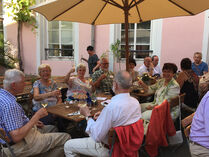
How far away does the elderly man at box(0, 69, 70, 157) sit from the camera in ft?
6.75

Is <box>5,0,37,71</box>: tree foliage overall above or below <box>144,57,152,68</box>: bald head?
above

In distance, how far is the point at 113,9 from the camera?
407 cm

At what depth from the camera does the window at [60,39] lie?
30.0 feet

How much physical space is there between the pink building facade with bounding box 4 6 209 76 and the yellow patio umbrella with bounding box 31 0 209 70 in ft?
12.1

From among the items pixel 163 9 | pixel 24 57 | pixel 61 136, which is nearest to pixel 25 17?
pixel 24 57

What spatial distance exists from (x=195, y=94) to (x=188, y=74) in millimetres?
427

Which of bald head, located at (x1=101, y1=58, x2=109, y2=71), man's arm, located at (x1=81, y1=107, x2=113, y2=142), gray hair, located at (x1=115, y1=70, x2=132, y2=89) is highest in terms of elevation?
bald head, located at (x1=101, y1=58, x2=109, y2=71)

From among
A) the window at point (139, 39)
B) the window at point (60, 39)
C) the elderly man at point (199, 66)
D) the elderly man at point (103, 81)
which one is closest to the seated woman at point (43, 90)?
the elderly man at point (103, 81)

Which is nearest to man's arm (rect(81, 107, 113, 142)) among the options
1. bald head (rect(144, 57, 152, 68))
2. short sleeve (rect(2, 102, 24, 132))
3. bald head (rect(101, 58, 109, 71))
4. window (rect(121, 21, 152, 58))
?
short sleeve (rect(2, 102, 24, 132))

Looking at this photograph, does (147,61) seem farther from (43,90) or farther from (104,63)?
(43,90)

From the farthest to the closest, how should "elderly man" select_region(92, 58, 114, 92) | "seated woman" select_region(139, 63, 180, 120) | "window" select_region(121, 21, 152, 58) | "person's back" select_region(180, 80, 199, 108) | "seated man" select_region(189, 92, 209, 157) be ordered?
"window" select_region(121, 21, 152, 58) < "elderly man" select_region(92, 58, 114, 92) < "person's back" select_region(180, 80, 199, 108) < "seated woman" select_region(139, 63, 180, 120) < "seated man" select_region(189, 92, 209, 157)

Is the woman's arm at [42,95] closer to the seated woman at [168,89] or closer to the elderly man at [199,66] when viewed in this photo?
the seated woman at [168,89]

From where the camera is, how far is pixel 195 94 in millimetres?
4109

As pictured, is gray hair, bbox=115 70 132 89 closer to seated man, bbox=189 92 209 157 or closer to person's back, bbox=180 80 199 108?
seated man, bbox=189 92 209 157
